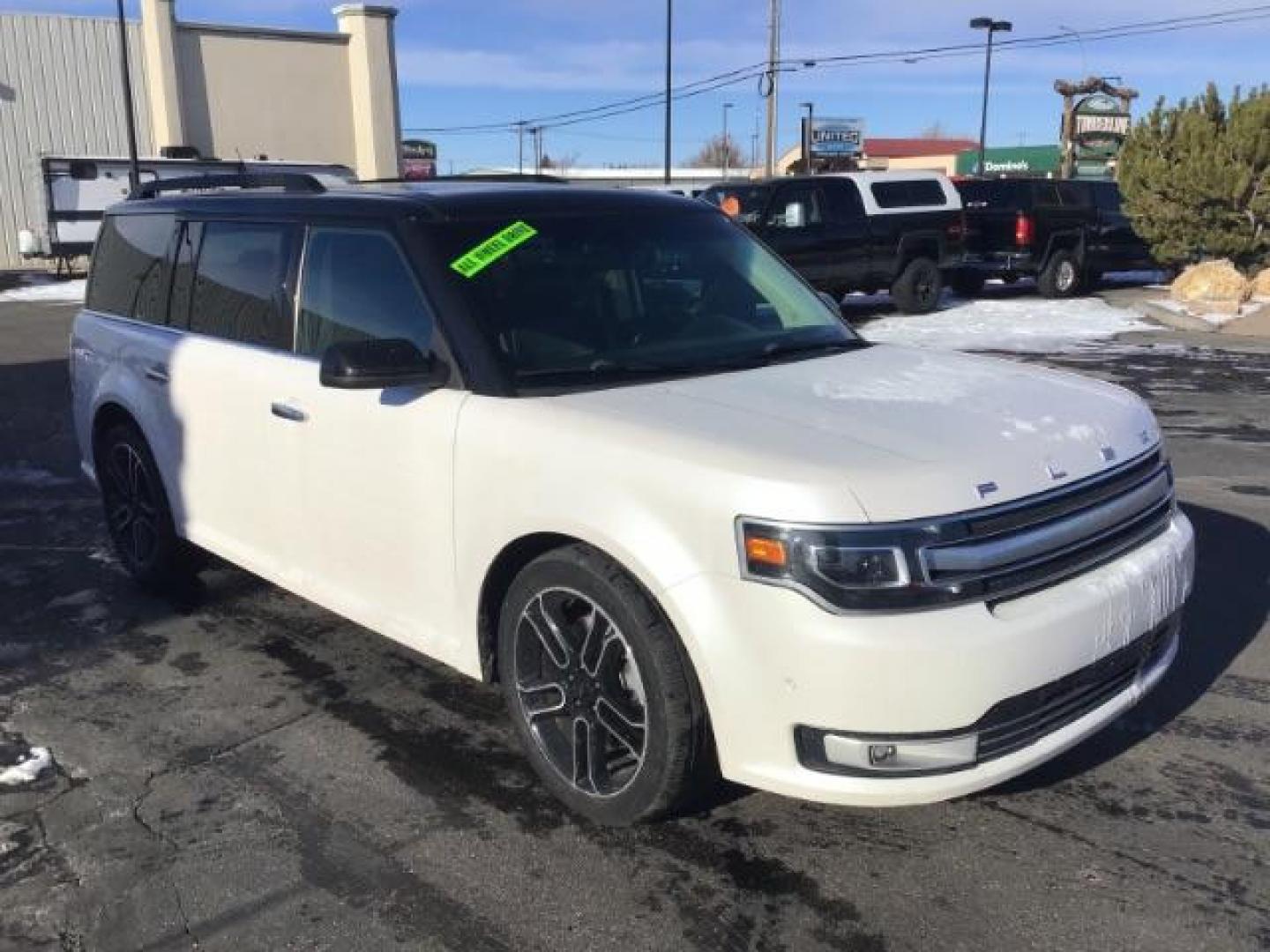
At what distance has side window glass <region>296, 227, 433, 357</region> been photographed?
3.79m

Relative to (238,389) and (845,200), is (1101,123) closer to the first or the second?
(845,200)

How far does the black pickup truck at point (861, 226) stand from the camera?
16.3 meters

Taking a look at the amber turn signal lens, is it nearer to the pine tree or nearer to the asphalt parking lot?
the asphalt parking lot

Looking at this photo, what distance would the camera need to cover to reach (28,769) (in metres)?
3.79

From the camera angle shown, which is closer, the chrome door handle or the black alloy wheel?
the black alloy wheel

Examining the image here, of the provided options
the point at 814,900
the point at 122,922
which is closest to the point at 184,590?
the point at 122,922

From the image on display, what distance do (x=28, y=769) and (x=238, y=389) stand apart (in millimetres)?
1511

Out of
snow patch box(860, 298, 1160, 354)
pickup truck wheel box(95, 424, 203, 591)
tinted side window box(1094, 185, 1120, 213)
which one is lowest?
snow patch box(860, 298, 1160, 354)

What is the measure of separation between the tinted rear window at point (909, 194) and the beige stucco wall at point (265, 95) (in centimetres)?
2225

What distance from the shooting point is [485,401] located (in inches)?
136

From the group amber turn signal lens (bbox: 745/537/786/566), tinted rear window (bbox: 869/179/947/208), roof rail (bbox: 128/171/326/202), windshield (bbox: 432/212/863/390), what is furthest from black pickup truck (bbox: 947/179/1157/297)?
amber turn signal lens (bbox: 745/537/786/566)

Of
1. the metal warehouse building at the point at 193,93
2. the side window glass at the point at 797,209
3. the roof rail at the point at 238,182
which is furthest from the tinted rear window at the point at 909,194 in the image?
the metal warehouse building at the point at 193,93

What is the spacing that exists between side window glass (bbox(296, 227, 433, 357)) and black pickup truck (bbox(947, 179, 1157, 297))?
624 inches

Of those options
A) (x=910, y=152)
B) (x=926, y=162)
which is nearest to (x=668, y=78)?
(x=926, y=162)
